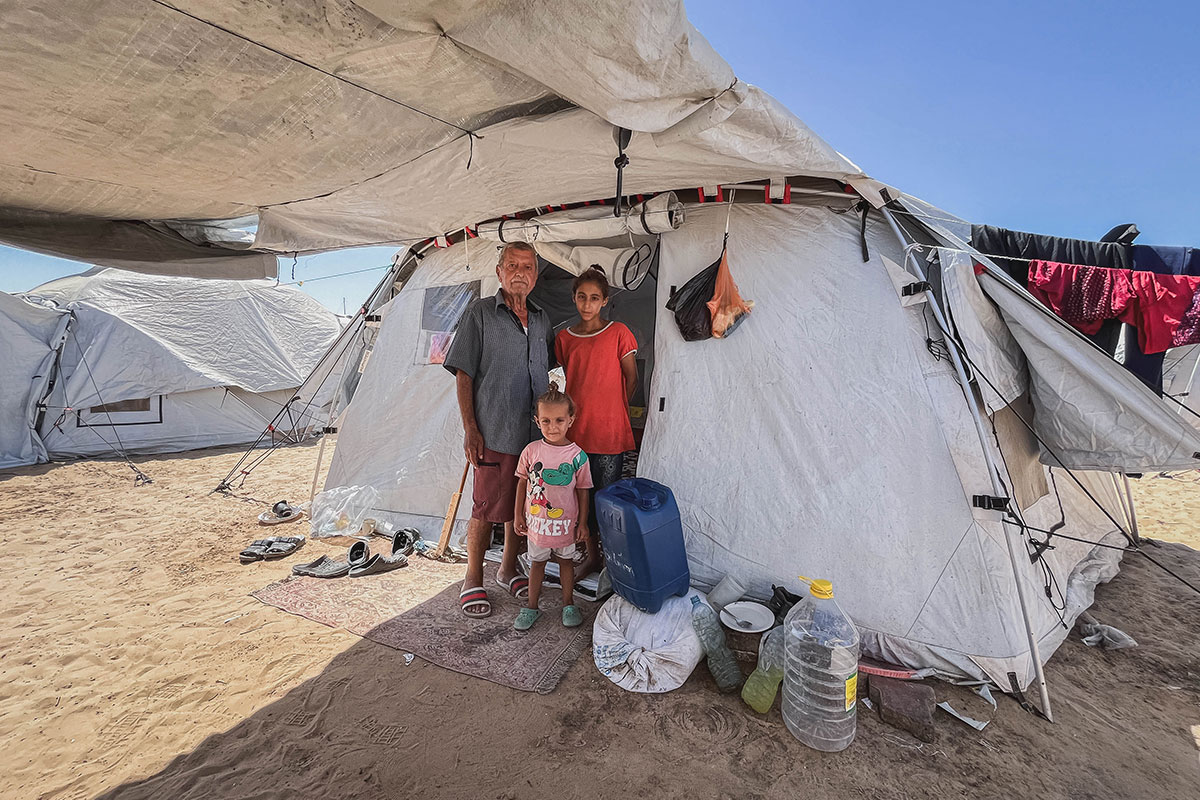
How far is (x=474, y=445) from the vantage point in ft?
9.34

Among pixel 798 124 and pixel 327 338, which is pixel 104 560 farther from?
pixel 327 338

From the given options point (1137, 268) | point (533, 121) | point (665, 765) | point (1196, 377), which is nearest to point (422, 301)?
point (533, 121)

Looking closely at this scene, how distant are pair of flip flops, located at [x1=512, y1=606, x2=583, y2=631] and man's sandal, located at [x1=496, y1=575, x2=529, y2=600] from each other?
343 mm

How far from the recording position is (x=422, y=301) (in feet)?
14.8

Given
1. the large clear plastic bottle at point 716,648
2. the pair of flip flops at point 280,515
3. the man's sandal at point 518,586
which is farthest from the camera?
the pair of flip flops at point 280,515

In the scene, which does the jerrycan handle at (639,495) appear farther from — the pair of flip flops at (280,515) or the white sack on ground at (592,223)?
the pair of flip flops at (280,515)

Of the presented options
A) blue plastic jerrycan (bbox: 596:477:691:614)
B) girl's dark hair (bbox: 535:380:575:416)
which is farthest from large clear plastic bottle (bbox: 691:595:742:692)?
girl's dark hair (bbox: 535:380:575:416)

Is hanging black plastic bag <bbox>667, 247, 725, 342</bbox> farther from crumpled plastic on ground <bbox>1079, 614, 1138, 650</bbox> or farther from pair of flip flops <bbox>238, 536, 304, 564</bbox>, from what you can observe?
pair of flip flops <bbox>238, 536, 304, 564</bbox>

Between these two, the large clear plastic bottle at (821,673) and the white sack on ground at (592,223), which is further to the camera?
the white sack on ground at (592,223)

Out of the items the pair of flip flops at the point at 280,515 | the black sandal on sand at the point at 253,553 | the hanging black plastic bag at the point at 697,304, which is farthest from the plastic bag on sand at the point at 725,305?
the pair of flip flops at the point at 280,515

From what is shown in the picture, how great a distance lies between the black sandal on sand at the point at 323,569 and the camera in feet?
11.3

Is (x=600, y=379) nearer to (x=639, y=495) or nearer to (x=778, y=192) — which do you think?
(x=639, y=495)

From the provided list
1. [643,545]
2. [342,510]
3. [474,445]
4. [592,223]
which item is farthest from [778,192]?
[342,510]

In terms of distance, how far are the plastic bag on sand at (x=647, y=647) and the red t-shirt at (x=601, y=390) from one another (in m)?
0.96
